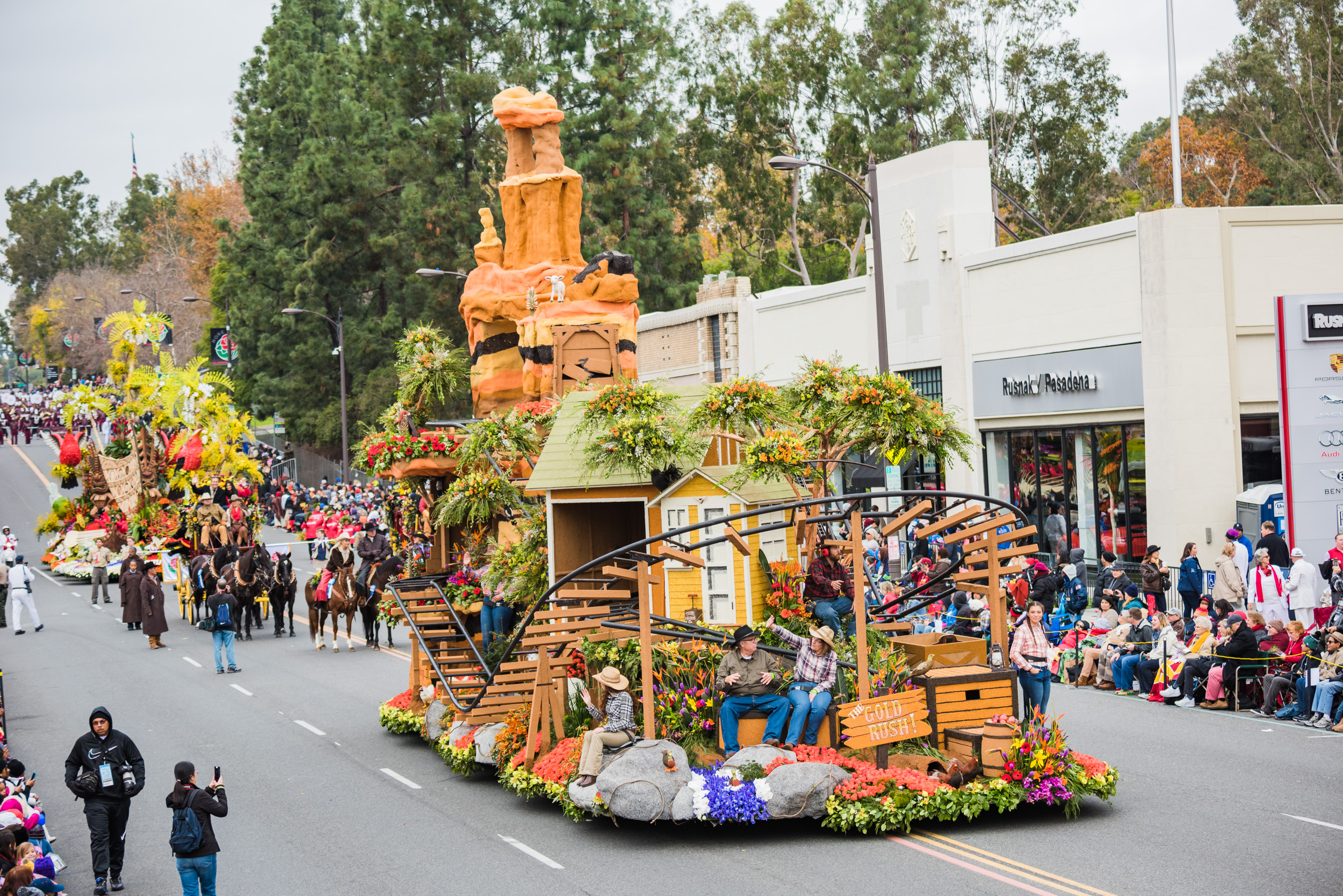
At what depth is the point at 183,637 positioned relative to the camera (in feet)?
96.8

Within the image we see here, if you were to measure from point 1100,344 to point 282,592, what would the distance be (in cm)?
1829

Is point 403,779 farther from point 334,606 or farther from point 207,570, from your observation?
point 207,570

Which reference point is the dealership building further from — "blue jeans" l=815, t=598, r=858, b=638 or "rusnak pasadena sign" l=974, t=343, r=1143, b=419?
"blue jeans" l=815, t=598, r=858, b=638

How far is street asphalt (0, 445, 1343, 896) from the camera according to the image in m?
10.8

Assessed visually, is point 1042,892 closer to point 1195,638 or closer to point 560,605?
point 560,605

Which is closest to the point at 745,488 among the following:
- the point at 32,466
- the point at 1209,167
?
the point at 1209,167

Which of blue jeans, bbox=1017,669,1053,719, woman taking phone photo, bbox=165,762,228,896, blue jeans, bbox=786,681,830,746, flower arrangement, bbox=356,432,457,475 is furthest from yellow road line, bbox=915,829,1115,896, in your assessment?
flower arrangement, bbox=356,432,457,475

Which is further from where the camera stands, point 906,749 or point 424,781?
point 424,781

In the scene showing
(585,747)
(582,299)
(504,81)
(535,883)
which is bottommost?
(535,883)

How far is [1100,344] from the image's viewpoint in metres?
26.8

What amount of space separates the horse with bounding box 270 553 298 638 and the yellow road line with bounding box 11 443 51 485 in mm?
43344

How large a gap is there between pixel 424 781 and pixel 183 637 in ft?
52.5

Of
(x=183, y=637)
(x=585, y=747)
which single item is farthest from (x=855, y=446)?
(x=183, y=637)

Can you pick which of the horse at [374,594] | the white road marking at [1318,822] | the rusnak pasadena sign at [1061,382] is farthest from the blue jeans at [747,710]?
the rusnak pasadena sign at [1061,382]
